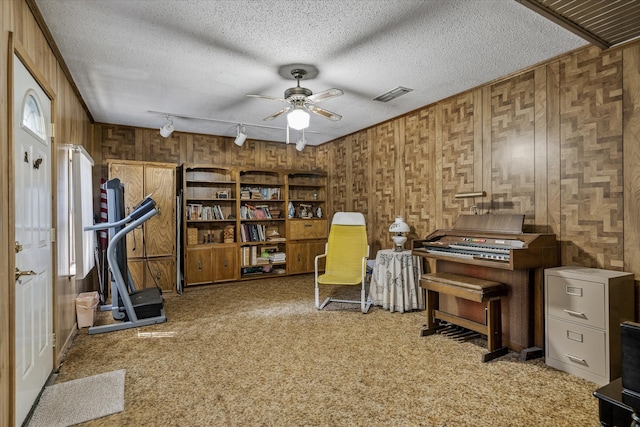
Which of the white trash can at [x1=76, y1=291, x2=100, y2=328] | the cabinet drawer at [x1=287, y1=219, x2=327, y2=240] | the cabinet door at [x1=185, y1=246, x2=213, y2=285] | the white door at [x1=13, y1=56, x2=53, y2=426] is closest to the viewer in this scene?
the white door at [x1=13, y1=56, x2=53, y2=426]

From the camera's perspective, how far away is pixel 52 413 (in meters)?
2.01

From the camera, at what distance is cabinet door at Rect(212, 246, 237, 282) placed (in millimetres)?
5406

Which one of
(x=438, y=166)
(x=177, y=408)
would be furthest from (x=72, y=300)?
(x=438, y=166)

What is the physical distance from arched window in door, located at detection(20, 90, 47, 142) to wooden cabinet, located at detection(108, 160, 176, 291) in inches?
93.4

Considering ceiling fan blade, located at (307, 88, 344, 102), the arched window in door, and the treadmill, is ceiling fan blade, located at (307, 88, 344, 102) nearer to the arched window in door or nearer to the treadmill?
the treadmill

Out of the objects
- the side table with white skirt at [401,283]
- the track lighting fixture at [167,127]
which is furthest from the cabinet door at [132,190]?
the side table with white skirt at [401,283]

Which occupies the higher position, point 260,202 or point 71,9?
point 71,9

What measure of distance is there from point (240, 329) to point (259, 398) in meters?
1.29

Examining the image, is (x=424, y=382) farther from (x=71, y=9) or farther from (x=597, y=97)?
(x=71, y=9)

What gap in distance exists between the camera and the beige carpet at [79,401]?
6.40ft

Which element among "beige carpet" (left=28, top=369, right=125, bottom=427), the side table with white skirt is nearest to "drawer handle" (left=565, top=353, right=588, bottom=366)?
the side table with white skirt

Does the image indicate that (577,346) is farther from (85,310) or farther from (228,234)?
(228,234)

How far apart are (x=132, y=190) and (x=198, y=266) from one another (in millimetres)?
1444

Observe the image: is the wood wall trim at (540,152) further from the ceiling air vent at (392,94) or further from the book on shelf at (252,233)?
the book on shelf at (252,233)
